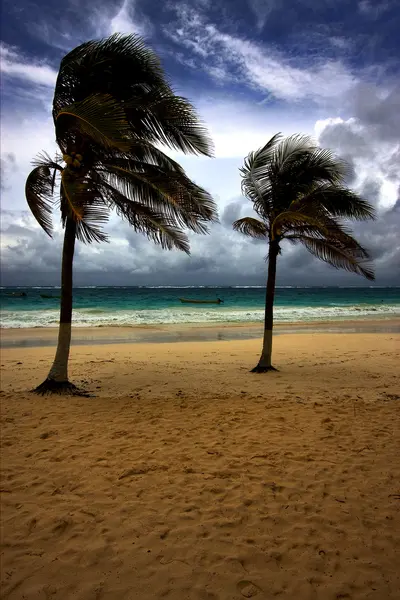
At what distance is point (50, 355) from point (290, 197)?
9464 millimetres

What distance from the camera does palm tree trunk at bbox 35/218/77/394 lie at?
7.55 m

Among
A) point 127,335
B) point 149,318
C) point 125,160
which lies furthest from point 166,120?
point 149,318

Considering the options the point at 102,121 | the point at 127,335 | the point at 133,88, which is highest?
the point at 133,88

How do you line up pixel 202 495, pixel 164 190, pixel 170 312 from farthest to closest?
pixel 170 312 → pixel 164 190 → pixel 202 495

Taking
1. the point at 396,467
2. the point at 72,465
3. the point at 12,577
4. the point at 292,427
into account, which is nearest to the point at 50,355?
the point at 72,465

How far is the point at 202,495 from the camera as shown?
382 cm

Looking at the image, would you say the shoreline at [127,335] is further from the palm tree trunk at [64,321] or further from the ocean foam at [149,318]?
the palm tree trunk at [64,321]

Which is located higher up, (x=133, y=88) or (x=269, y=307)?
(x=133, y=88)

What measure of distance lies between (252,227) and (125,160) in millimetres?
3822

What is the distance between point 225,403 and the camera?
275 inches

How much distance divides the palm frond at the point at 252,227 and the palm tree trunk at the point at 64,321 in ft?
14.0

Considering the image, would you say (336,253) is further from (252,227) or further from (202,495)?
(202,495)

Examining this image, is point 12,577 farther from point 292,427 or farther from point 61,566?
point 292,427

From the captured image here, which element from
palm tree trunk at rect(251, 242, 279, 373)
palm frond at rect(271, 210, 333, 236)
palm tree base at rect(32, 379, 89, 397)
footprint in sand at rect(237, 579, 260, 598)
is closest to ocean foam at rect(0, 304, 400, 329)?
palm tree trunk at rect(251, 242, 279, 373)
